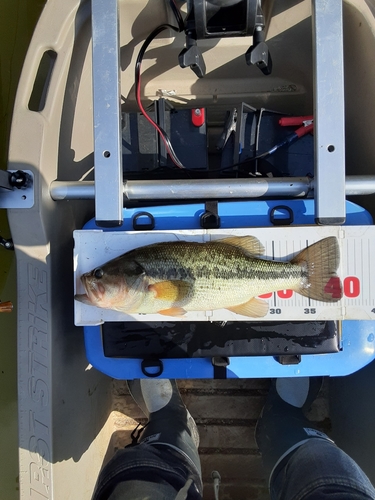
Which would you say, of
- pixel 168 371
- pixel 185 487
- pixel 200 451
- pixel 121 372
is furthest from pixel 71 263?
pixel 200 451

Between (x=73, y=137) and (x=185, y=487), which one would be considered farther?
(x=73, y=137)

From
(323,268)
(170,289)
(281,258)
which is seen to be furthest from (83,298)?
(323,268)

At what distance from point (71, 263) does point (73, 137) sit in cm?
55

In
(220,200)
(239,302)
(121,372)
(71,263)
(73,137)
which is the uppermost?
(73,137)

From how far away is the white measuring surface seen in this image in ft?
4.47

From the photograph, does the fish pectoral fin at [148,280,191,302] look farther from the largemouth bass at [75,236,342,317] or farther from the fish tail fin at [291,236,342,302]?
the fish tail fin at [291,236,342,302]

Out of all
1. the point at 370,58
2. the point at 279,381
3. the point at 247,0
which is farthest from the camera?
the point at 279,381

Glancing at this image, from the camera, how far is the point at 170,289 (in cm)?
132

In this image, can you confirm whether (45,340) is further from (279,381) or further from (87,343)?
(279,381)

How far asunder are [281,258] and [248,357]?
440 mm

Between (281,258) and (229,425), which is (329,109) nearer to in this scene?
(281,258)

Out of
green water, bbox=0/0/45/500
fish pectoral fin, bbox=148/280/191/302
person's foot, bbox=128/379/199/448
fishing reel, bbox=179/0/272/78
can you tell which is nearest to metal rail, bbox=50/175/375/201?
fish pectoral fin, bbox=148/280/191/302

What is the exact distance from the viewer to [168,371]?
1.54 metres

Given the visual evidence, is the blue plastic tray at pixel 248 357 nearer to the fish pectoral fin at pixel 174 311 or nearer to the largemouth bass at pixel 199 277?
the largemouth bass at pixel 199 277
